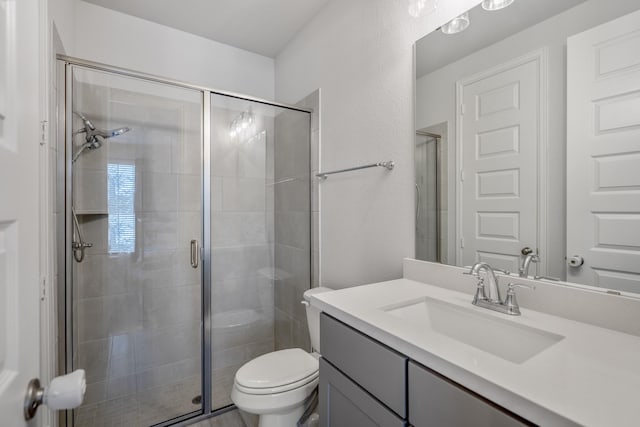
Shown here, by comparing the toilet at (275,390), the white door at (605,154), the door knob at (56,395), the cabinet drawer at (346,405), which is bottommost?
the toilet at (275,390)

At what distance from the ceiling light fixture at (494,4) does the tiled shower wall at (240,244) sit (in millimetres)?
1404

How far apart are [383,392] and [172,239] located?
64.0 inches

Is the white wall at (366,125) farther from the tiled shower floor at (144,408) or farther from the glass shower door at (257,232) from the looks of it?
the tiled shower floor at (144,408)

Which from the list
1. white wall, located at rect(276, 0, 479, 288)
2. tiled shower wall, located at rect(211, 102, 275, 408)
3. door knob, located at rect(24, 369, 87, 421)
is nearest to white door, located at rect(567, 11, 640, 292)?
white wall, located at rect(276, 0, 479, 288)

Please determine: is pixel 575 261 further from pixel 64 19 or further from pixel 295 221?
pixel 64 19

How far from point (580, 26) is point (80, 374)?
1515 millimetres

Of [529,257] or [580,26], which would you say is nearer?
[580,26]

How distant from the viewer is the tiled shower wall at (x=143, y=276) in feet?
5.52

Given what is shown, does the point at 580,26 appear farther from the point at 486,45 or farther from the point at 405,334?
the point at 405,334

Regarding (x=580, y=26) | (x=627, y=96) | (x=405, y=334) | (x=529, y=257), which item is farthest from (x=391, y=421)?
(x=580, y=26)

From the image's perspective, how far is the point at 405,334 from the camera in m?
0.75

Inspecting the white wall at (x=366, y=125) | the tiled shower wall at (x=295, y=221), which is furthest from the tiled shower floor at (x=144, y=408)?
the white wall at (x=366, y=125)

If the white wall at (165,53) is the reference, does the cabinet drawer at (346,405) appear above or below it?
below

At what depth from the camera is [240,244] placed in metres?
2.11
